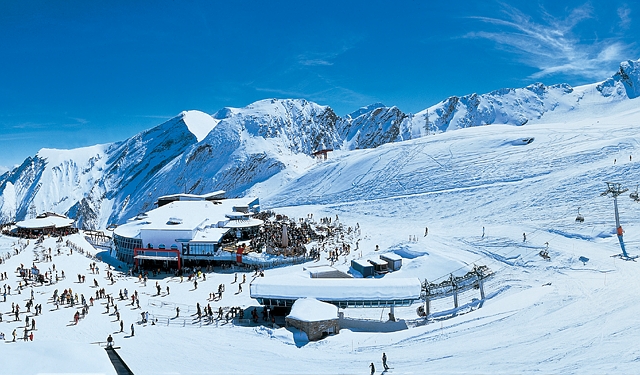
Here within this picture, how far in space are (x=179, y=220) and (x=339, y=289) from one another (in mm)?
23763

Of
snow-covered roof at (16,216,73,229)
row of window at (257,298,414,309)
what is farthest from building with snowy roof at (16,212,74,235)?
row of window at (257,298,414,309)

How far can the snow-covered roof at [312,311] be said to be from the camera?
21.8 metres

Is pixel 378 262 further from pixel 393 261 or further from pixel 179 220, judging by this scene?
pixel 179 220

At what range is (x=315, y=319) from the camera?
847 inches

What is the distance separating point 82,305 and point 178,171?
12836 centimetres

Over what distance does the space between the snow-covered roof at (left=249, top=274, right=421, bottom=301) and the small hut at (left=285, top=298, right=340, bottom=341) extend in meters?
1.73

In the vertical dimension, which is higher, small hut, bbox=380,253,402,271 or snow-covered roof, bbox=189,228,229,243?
snow-covered roof, bbox=189,228,229,243

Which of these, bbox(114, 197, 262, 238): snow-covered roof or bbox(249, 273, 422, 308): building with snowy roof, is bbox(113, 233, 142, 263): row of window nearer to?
bbox(114, 197, 262, 238): snow-covered roof

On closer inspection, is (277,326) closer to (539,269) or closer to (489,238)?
(539,269)

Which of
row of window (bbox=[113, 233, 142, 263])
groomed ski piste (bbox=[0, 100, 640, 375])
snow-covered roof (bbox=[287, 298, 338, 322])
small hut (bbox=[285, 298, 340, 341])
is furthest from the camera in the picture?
row of window (bbox=[113, 233, 142, 263])

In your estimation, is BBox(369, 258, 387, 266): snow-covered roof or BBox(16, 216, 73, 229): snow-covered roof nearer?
BBox(369, 258, 387, 266): snow-covered roof

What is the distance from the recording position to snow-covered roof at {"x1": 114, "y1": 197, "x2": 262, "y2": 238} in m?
41.7

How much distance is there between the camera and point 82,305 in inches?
1033

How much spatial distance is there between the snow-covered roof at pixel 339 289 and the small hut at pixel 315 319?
1725mm
